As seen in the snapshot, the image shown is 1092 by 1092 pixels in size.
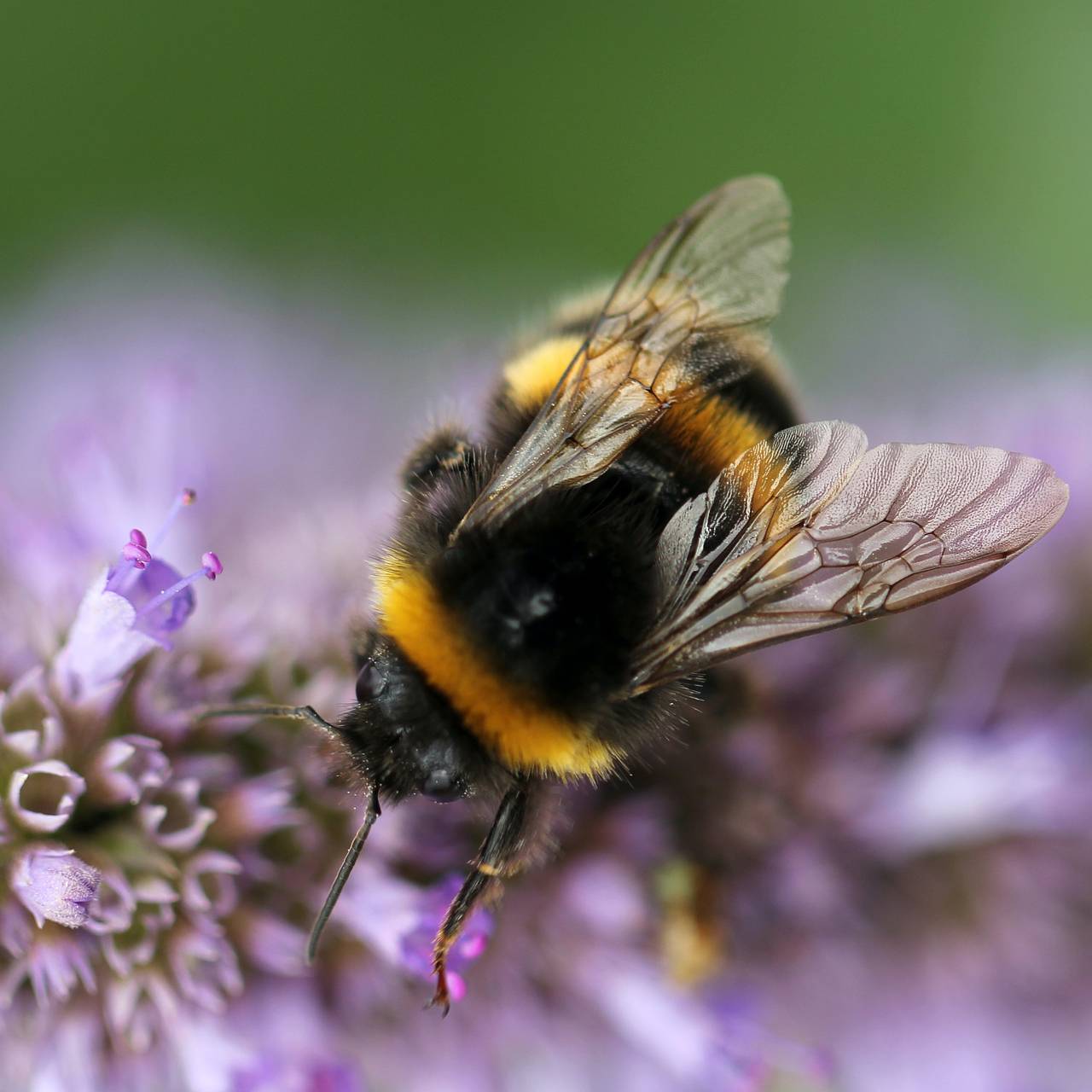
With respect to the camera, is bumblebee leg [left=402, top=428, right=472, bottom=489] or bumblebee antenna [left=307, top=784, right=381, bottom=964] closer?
bumblebee antenna [left=307, top=784, right=381, bottom=964]

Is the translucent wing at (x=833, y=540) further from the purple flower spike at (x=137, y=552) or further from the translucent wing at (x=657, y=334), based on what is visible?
the purple flower spike at (x=137, y=552)

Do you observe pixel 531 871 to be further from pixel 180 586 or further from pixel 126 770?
pixel 180 586

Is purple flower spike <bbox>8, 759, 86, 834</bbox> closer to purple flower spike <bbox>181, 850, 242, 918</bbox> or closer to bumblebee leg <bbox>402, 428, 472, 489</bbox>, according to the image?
purple flower spike <bbox>181, 850, 242, 918</bbox>

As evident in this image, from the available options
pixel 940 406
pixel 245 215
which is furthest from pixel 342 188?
pixel 940 406

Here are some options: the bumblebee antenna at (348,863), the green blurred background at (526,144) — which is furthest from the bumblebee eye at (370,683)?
the green blurred background at (526,144)

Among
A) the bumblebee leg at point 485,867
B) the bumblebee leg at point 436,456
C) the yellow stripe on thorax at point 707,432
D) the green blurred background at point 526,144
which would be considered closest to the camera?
the bumblebee leg at point 485,867

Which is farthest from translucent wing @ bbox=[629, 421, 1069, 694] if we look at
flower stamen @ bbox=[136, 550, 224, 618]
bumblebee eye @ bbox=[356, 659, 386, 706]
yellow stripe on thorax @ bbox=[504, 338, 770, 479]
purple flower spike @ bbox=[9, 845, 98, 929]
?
purple flower spike @ bbox=[9, 845, 98, 929]

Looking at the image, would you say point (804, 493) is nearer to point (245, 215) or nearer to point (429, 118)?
point (429, 118)
